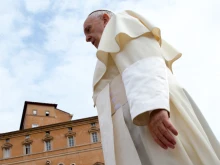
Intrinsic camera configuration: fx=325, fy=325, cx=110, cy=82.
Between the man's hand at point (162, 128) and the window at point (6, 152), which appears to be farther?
the window at point (6, 152)

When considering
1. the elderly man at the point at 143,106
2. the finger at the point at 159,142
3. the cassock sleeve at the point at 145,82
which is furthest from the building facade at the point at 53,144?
the finger at the point at 159,142

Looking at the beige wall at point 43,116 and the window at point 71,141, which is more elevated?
the beige wall at point 43,116

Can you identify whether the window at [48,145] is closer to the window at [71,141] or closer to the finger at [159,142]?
the window at [71,141]

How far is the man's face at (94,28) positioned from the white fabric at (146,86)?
586 millimetres

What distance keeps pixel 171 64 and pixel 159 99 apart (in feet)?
2.01

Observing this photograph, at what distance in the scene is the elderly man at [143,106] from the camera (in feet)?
4.82

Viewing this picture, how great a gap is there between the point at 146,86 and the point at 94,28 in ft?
2.73

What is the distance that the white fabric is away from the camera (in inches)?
57.1

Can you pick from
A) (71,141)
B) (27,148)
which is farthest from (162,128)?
(27,148)

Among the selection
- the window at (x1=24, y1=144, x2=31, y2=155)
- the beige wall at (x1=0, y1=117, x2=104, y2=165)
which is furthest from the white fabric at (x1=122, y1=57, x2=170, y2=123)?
the window at (x1=24, y1=144, x2=31, y2=155)

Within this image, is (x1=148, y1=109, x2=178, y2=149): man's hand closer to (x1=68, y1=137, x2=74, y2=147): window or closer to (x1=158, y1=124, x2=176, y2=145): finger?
(x1=158, y1=124, x2=176, y2=145): finger

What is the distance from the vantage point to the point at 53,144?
33.2 meters

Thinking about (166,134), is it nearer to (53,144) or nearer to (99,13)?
(99,13)

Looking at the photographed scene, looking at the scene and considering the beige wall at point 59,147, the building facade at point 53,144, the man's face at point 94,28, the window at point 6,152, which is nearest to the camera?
the man's face at point 94,28
